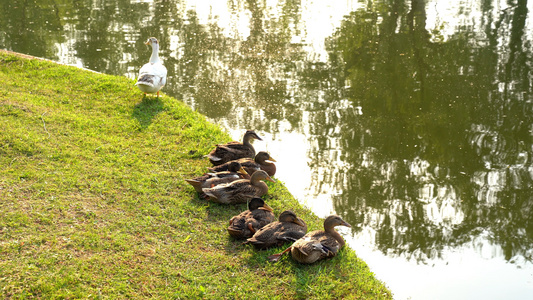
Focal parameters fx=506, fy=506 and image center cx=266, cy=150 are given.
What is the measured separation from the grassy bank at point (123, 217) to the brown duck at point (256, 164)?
0.42 metres

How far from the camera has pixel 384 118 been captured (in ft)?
37.8

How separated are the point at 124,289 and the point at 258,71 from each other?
31.1 feet

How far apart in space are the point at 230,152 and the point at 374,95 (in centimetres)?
539

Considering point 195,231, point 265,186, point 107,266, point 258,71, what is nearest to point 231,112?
point 258,71

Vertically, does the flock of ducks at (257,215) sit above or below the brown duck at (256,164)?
below

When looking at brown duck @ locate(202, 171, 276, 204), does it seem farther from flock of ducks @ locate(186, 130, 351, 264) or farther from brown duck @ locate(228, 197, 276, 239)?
brown duck @ locate(228, 197, 276, 239)

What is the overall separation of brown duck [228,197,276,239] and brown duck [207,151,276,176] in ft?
4.18

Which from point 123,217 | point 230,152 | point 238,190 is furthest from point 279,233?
point 230,152

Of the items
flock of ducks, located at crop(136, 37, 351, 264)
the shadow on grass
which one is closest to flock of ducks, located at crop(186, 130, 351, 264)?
flock of ducks, located at crop(136, 37, 351, 264)

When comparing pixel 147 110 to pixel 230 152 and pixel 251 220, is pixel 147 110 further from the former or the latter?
pixel 251 220

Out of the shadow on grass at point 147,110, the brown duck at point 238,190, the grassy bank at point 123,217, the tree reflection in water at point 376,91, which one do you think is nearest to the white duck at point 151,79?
the shadow on grass at point 147,110

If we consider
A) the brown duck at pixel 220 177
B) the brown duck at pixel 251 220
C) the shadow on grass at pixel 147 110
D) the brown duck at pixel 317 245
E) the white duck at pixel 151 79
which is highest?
the white duck at pixel 151 79

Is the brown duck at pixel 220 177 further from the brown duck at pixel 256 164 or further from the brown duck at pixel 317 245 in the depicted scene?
the brown duck at pixel 317 245

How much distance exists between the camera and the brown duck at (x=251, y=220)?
6.82m
